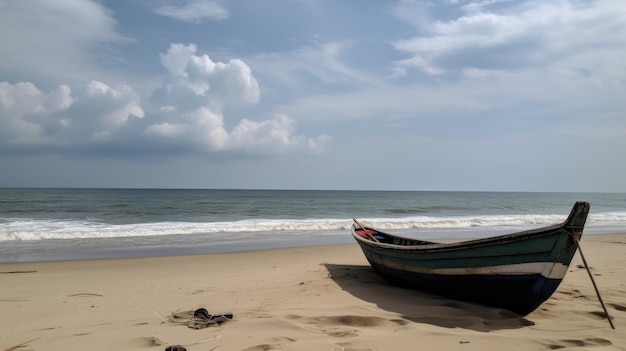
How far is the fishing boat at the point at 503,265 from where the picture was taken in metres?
4.91

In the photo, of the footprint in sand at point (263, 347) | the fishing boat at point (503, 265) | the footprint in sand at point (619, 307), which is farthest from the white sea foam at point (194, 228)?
the footprint in sand at point (619, 307)

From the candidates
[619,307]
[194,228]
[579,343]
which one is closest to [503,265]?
[579,343]

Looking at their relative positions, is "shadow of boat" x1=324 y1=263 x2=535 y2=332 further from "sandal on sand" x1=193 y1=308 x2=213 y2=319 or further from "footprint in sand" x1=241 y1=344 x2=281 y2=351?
"sandal on sand" x1=193 y1=308 x2=213 y2=319

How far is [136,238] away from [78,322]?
11.5 metres

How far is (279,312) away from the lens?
5848 mm

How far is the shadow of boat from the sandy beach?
0.05 ft

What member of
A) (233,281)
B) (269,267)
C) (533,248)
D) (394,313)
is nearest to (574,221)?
(533,248)

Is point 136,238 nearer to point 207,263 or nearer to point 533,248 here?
point 207,263

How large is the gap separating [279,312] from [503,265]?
3079mm

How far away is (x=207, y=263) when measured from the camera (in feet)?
34.8

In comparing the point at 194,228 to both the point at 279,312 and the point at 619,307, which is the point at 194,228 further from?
the point at 619,307

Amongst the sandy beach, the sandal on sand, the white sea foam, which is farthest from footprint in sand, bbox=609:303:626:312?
the white sea foam

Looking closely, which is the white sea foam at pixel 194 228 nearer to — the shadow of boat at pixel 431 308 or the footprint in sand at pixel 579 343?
the shadow of boat at pixel 431 308

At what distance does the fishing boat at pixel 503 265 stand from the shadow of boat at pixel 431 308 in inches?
6.0
